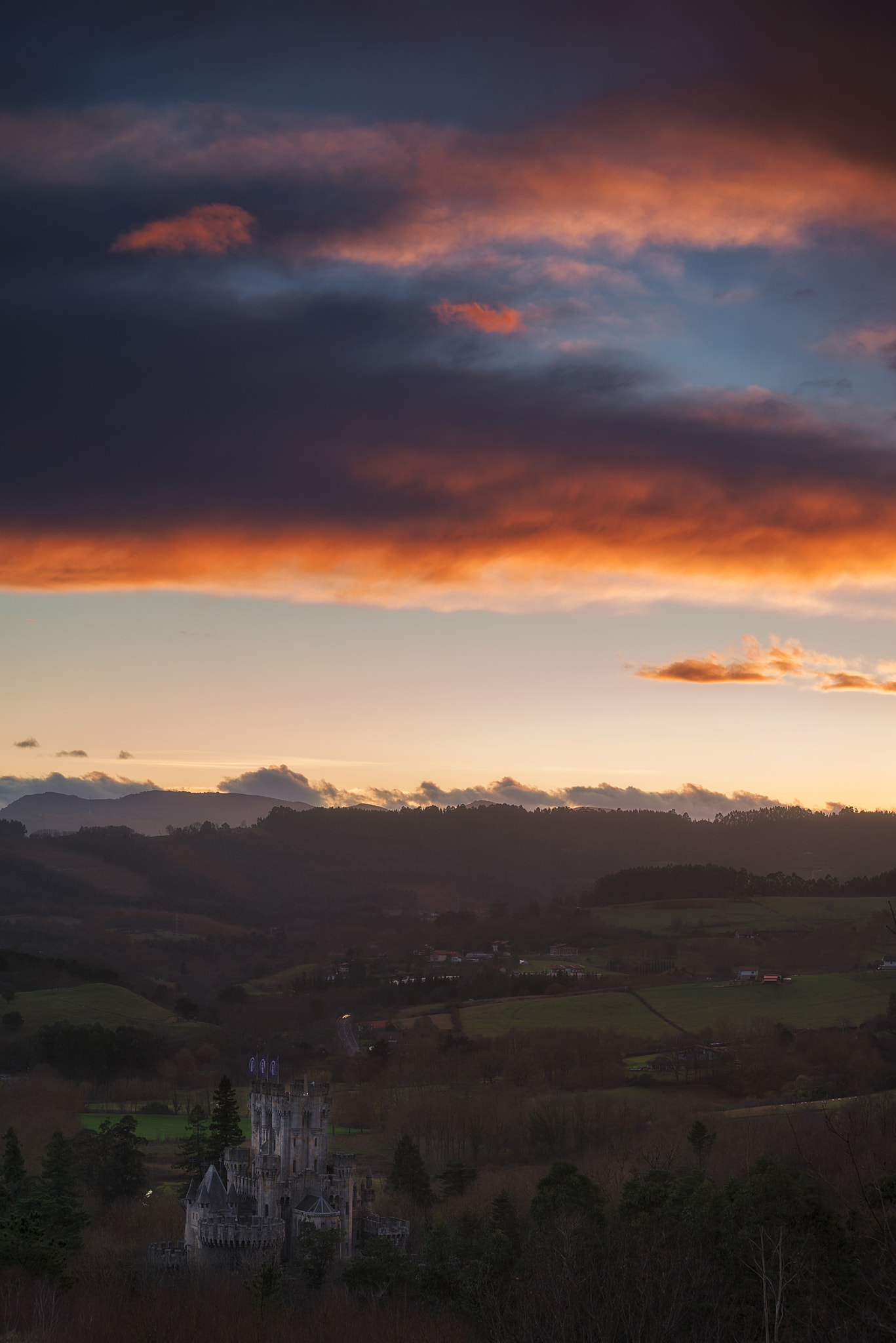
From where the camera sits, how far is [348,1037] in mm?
186750

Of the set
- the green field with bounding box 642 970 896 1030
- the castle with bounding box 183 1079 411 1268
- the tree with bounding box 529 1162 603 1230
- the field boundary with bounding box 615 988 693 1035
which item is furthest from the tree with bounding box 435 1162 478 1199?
the green field with bounding box 642 970 896 1030

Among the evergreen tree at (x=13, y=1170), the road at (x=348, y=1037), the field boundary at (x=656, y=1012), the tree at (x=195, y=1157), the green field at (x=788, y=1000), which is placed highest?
the evergreen tree at (x=13, y=1170)

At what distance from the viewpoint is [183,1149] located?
9519 cm

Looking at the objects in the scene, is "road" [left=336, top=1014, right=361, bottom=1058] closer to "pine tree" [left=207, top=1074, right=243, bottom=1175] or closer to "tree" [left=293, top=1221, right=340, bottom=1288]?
"pine tree" [left=207, top=1074, right=243, bottom=1175]

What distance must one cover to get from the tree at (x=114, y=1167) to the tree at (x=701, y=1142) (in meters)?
43.4

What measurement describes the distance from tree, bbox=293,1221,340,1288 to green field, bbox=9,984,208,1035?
3938 inches

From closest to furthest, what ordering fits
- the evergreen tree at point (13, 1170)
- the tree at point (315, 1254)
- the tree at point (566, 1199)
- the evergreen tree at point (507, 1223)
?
the tree at point (315, 1254), the evergreen tree at point (507, 1223), the tree at point (566, 1199), the evergreen tree at point (13, 1170)

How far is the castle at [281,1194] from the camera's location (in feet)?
231

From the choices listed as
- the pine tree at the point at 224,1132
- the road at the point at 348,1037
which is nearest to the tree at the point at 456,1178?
the pine tree at the point at 224,1132

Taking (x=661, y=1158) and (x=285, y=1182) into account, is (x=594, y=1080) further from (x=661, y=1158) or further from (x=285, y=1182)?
(x=285, y=1182)

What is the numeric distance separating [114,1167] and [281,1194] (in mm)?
25495

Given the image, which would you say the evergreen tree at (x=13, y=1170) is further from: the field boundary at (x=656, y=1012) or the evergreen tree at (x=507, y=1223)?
the field boundary at (x=656, y=1012)

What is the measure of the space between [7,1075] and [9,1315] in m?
93.9

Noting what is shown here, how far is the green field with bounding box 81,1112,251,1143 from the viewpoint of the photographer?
11819 centimetres
